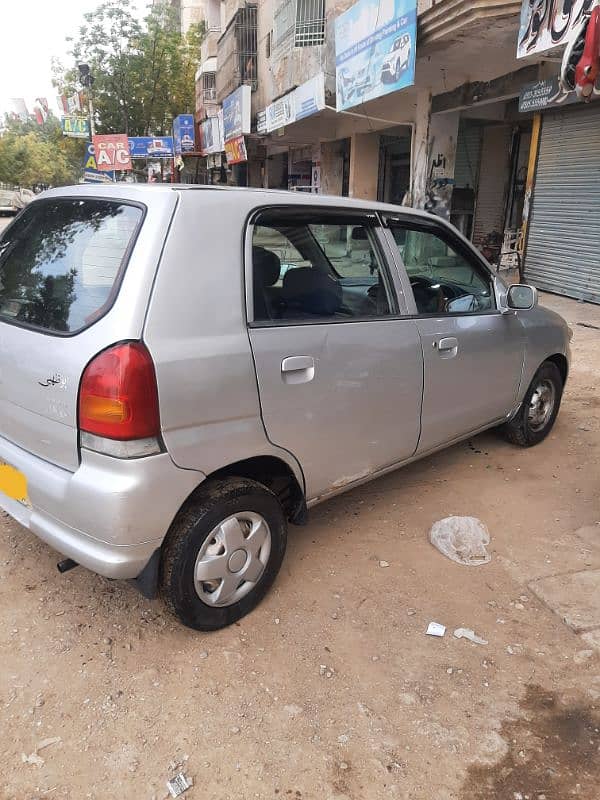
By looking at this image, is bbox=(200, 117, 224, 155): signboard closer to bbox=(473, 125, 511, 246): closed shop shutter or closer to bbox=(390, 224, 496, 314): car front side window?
bbox=(473, 125, 511, 246): closed shop shutter

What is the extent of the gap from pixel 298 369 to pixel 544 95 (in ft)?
28.4

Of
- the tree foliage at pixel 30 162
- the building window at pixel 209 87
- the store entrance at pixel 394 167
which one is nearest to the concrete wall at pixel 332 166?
the store entrance at pixel 394 167

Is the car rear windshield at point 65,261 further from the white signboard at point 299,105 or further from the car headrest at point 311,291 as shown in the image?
the white signboard at point 299,105

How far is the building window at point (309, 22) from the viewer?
14.7 meters

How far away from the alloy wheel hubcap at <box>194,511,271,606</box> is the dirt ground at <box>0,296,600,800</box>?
19cm

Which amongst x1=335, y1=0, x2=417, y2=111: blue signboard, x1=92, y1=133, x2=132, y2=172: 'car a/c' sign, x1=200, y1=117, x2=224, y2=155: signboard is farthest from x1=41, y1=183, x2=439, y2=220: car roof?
x1=92, y1=133, x2=132, y2=172: 'car a/c' sign

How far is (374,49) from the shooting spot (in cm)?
1027

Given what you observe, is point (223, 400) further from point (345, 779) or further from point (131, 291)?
point (345, 779)

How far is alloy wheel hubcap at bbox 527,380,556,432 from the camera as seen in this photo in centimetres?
444

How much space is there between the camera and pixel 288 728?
2141mm

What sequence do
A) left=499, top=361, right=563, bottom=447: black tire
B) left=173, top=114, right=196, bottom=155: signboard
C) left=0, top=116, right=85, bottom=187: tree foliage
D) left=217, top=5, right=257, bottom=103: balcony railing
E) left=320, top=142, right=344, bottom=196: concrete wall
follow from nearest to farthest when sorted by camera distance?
left=499, top=361, right=563, bottom=447: black tire < left=320, top=142, right=344, bottom=196: concrete wall < left=217, top=5, right=257, bottom=103: balcony railing < left=173, top=114, right=196, bottom=155: signboard < left=0, top=116, right=85, bottom=187: tree foliage

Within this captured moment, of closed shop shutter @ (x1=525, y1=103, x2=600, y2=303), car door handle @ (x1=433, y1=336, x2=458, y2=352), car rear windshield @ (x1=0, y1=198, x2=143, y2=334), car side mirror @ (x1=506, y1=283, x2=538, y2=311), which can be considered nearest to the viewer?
car rear windshield @ (x1=0, y1=198, x2=143, y2=334)

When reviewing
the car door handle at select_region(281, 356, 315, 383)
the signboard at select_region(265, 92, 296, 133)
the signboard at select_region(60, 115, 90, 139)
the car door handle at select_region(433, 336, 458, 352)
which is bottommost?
the car door handle at select_region(433, 336, 458, 352)

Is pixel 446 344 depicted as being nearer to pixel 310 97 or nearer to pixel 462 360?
pixel 462 360
